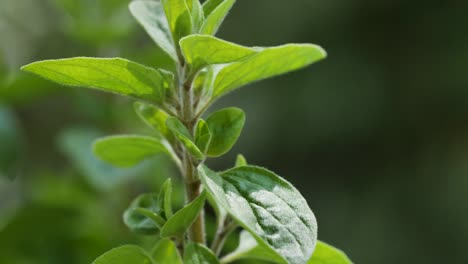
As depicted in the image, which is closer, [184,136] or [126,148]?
[184,136]

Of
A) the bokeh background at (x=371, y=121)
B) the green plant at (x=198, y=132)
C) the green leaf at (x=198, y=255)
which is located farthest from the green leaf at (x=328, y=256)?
the bokeh background at (x=371, y=121)

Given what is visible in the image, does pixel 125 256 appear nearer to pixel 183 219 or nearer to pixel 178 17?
pixel 183 219

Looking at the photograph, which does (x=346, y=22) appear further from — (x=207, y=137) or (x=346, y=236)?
(x=207, y=137)

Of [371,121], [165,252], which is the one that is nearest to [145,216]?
[165,252]

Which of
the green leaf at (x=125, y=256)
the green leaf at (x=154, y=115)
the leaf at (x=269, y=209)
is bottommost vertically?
the green leaf at (x=125, y=256)

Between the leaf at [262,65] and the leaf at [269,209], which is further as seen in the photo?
the leaf at [262,65]

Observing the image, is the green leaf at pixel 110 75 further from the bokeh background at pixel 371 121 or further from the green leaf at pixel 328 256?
the bokeh background at pixel 371 121
